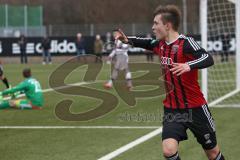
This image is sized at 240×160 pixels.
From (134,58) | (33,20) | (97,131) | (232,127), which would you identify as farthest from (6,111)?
(33,20)

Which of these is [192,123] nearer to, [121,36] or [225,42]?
[121,36]

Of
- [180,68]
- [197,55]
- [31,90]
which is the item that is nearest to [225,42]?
[31,90]

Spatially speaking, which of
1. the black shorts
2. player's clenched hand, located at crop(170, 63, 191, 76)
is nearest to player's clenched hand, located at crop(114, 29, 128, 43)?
the black shorts

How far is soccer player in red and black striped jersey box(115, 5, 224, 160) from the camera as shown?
6.88 meters

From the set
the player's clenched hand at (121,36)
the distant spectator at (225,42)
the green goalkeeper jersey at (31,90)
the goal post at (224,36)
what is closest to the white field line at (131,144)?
the player's clenched hand at (121,36)

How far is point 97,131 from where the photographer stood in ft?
38.3

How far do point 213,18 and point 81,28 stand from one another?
32771mm

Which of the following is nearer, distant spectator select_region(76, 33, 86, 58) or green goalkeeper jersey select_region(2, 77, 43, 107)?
green goalkeeper jersey select_region(2, 77, 43, 107)

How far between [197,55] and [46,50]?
36474mm

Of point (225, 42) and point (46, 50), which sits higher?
point (225, 42)

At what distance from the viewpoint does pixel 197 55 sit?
682cm

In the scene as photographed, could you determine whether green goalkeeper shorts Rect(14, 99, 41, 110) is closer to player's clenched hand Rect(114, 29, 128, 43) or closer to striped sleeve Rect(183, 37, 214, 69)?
player's clenched hand Rect(114, 29, 128, 43)

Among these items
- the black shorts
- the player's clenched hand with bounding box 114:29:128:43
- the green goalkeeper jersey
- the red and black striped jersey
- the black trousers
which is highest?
the player's clenched hand with bounding box 114:29:128:43

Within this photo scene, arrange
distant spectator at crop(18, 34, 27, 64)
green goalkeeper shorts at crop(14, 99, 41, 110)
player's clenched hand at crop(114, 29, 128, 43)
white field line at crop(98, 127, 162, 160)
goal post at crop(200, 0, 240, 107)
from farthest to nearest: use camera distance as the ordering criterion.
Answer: distant spectator at crop(18, 34, 27, 64) → goal post at crop(200, 0, 240, 107) → green goalkeeper shorts at crop(14, 99, 41, 110) → white field line at crop(98, 127, 162, 160) → player's clenched hand at crop(114, 29, 128, 43)
